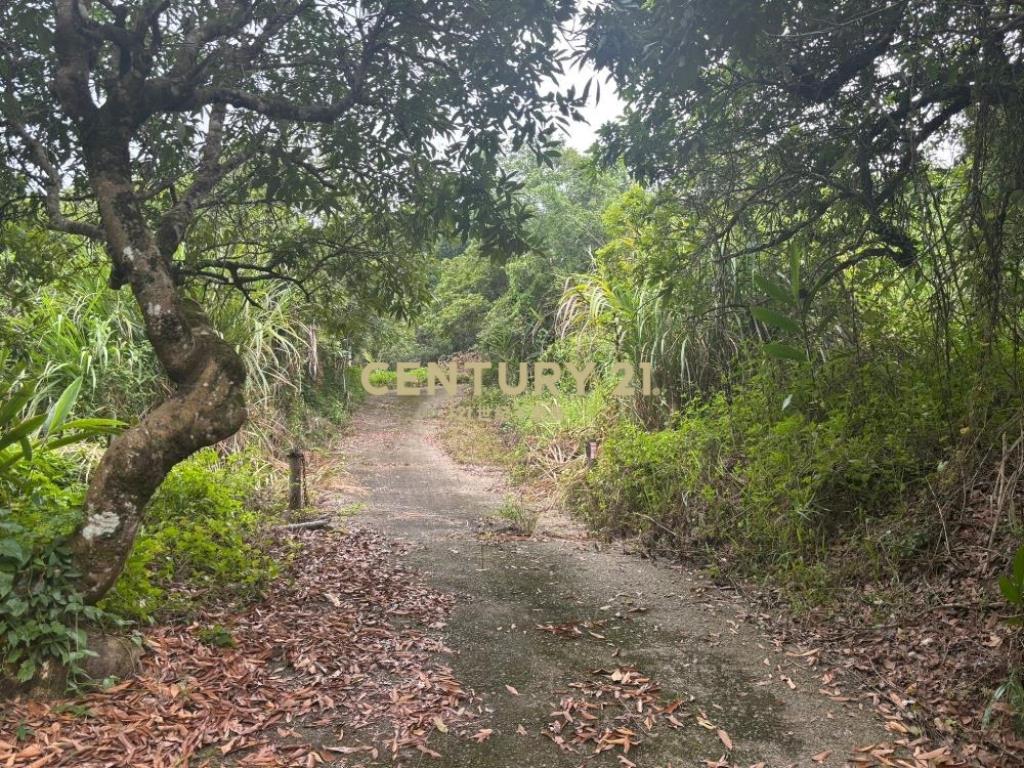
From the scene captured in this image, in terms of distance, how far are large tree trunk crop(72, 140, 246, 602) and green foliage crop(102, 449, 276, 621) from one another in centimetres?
35

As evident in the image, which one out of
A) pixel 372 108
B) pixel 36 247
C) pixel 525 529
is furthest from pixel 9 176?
pixel 525 529

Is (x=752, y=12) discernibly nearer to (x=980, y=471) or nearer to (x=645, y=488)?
(x=980, y=471)

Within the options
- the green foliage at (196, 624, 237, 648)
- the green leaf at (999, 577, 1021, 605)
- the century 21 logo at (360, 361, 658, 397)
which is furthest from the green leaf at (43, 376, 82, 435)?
the century 21 logo at (360, 361, 658, 397)

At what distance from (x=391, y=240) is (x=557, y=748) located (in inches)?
136

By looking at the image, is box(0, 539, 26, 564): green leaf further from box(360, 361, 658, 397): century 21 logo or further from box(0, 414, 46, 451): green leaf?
box(360, 361, 658, 397): century 21 logo

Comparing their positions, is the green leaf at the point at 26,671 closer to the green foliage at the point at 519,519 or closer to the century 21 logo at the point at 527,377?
the green foliage at the point at 519,519

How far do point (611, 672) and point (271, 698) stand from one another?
150 centimetres

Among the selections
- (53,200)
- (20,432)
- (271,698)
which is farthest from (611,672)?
(53,200)

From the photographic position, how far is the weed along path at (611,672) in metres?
2.69

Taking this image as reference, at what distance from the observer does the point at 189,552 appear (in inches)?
155

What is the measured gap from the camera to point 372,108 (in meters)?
4.15

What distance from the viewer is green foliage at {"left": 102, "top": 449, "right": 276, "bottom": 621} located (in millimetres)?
3365

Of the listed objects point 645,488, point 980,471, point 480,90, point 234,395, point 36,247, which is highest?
point 480,90

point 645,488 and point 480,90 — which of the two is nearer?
point 480,90
